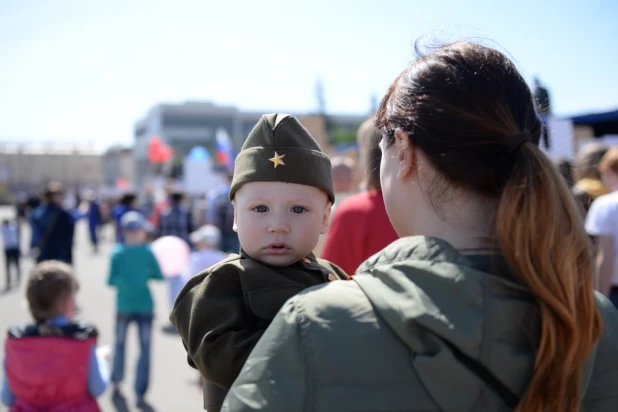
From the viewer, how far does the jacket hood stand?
0.98 meters

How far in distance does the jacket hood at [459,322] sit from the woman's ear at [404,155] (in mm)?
213

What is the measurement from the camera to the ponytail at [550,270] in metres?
1.01

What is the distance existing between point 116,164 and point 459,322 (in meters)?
105

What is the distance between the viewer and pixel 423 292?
1025 millimetres

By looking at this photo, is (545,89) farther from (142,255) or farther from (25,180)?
(25,180)

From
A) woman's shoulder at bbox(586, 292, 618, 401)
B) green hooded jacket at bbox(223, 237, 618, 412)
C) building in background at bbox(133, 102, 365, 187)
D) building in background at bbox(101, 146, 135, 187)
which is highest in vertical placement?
building in background at bbox(133, 102, 365, 187)

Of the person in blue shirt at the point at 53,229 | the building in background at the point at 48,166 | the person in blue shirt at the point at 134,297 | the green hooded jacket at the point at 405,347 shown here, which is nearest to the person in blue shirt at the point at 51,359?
the person in blue shirt at the point at 134,297

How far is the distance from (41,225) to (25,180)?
93121 mm

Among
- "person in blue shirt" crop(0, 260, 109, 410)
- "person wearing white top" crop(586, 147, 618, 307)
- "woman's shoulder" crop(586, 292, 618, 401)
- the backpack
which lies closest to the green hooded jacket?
"woman's shoulder" crop(586, 292, 618, 401)

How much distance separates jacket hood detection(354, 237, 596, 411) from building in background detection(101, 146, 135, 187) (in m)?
97.3

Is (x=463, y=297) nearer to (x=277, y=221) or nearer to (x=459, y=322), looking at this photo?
(x=459, y=322)

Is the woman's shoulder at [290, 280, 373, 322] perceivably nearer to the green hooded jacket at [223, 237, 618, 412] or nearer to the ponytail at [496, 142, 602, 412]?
the green hooded jacket at [223, 237, 618, 412]

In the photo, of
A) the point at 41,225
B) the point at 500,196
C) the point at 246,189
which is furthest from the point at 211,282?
the point at 41,225

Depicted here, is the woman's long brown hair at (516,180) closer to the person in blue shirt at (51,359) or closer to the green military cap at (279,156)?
the green military cap at (279,156)
